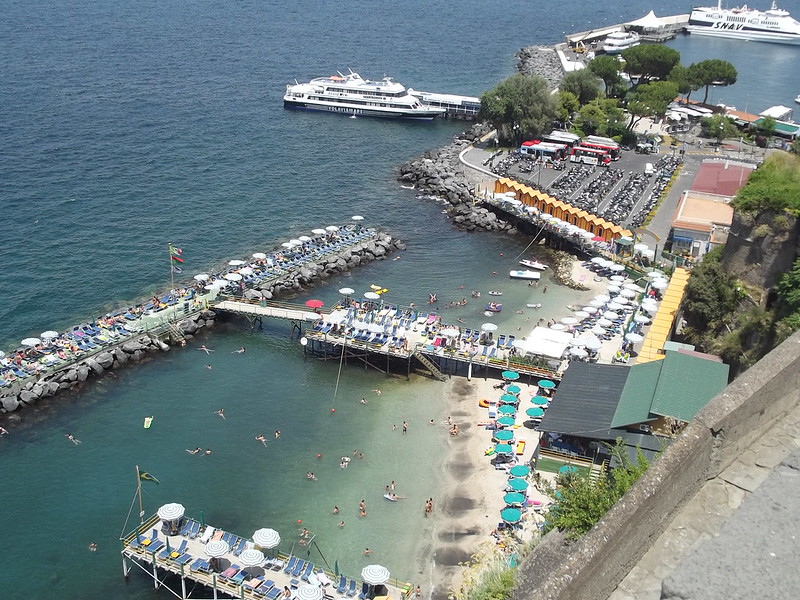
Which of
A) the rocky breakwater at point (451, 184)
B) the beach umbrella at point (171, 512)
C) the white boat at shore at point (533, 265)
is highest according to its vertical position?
the rocky breakwater at point (451, 184)

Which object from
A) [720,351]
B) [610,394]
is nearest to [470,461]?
[610,394]

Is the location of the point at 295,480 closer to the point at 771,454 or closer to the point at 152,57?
the point at 771,454

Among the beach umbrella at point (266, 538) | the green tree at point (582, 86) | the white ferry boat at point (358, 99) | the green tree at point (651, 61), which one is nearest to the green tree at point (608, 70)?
the green tree at point (582, 86)

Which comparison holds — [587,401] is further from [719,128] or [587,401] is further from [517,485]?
[719,128]

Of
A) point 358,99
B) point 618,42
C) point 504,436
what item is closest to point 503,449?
point 504,436

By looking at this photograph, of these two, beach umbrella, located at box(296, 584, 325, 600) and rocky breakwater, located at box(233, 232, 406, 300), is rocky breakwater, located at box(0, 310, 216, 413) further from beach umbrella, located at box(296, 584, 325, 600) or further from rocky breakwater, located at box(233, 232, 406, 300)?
beach umbrella, located at box(296, 584, 325, 600)

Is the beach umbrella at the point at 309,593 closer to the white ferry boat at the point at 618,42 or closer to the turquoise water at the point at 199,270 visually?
the turquoise water at the point at 199,270
